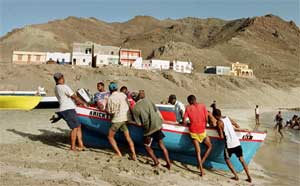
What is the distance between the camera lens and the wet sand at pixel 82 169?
22.6ft

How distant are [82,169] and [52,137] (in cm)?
446

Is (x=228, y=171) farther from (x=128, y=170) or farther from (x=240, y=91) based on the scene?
(x=240, y=91)

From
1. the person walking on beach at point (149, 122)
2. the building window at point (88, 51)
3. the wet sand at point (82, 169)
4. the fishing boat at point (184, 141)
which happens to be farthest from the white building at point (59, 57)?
the person walking on beach at point (149, 122)

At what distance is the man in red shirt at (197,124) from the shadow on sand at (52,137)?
11.2ft

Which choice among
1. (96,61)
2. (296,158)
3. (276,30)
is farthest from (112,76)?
(276,30)

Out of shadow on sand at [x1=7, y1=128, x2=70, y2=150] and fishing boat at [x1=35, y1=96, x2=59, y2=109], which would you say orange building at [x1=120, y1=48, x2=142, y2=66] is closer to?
fishing boat at [x1=35, y1=96, x2=59, y2=109]

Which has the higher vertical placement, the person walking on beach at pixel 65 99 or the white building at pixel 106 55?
the white building at pixel 106 55

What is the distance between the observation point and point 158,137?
8.61 meters

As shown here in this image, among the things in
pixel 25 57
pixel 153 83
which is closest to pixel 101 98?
pixel 153 83

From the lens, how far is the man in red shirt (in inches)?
336

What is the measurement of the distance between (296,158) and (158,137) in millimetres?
7272

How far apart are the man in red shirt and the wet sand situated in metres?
0.53

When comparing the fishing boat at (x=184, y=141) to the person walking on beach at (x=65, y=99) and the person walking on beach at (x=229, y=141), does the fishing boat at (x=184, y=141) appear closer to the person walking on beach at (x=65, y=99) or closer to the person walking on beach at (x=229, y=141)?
the person walking on beach at (x=229, y=141)

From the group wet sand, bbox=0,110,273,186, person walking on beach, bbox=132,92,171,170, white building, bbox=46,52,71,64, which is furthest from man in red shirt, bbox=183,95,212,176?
white building, bbox=46,52,71,64
